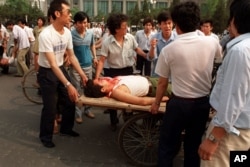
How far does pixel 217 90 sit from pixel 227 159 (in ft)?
1.54

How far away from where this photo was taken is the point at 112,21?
4.51 metres

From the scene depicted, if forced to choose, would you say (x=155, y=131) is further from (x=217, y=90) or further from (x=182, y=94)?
(x=217, y=90)

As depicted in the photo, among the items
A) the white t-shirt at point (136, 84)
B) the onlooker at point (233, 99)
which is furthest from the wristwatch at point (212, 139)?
the white t-shirt at point (136, 84)

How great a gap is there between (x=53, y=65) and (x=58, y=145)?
1.11 m

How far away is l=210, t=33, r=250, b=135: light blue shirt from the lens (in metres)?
2.01

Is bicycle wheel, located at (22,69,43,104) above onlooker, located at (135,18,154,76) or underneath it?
underneath

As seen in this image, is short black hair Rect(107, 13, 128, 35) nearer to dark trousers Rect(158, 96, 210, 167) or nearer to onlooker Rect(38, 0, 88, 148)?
onlooker Rect(38, 0, 88, 148)

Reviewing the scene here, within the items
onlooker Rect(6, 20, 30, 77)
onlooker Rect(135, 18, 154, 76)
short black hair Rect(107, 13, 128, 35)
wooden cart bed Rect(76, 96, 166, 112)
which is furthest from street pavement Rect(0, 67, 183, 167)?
onlooker Rect(6, 20, 30, 77)

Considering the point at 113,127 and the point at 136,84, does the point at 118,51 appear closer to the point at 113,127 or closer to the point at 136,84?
the point at 136,84

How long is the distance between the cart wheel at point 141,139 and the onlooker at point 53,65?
28.5 inches

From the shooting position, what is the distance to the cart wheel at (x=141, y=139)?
12.5 ft

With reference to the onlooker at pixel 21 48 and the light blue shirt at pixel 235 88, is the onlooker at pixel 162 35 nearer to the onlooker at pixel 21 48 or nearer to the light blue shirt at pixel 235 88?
the light blue shirt at pixel 235 88

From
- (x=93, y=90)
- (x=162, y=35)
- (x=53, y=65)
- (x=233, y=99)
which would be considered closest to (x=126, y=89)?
(x=93, y=90)

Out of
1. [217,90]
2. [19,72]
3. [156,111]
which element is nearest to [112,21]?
[156,111]
